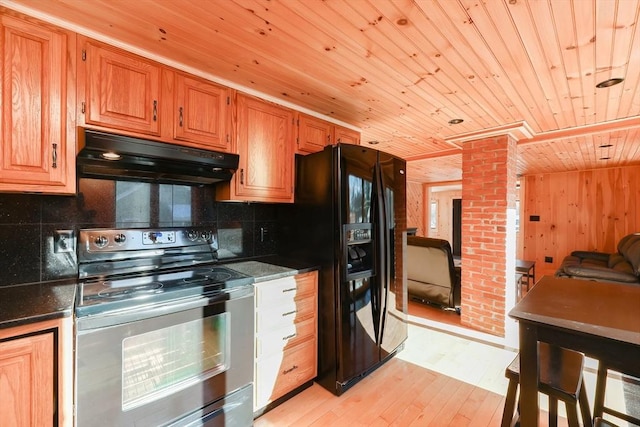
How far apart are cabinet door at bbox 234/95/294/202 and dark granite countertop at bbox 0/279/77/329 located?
105 cm

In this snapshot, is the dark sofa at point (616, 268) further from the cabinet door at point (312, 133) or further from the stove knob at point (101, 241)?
the stove knob at point (101, 241)

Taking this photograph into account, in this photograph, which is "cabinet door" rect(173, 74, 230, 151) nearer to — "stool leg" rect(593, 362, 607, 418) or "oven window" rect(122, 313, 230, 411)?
"oven window" rect(122, 313, 230, 411)

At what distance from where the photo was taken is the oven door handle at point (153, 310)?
1.21 meters

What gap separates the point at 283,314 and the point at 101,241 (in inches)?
47.4

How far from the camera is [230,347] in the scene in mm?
1633

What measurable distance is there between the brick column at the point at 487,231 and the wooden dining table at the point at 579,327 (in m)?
1.67

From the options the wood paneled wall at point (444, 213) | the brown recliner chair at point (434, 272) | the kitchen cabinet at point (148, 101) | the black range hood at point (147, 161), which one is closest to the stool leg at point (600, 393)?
the brown recliner chair at point (434, 272)

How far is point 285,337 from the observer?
1959 mm

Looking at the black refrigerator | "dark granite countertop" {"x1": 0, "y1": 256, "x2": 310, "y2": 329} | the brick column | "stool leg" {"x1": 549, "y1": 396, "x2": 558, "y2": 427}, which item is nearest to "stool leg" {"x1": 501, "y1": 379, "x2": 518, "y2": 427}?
"stool leg" {"x1": 549, "y1": 396, "x2": 558, "y2": 427}

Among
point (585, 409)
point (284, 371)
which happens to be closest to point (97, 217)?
point (284, 371)

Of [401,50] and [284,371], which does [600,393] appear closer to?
[284,371]

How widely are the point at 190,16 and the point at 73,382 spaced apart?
170 centimetres

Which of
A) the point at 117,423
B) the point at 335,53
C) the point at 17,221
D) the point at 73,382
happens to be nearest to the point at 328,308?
the point at 117,423

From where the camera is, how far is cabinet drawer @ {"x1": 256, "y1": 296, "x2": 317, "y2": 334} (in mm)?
1837
